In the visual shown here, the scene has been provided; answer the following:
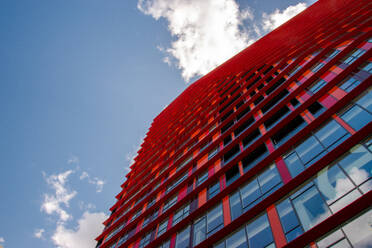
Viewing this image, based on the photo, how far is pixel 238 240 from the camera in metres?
13.9

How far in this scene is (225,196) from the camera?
57.5 ft

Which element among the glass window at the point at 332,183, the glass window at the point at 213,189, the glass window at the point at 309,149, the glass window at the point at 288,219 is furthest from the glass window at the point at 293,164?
the glass window at the point at 213,189

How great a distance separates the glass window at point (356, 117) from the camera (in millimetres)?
13016

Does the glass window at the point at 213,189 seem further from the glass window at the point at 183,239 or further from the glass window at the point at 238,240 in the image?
the glass window at the point at 238,240

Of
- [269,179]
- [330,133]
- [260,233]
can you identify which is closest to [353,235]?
[260,233]

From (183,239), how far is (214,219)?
9.56ft

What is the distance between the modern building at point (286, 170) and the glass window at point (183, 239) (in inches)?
3.3

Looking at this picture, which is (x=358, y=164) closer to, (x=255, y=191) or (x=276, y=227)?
(x=276, y=227)

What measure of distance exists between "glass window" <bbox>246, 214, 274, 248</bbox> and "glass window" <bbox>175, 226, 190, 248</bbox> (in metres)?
5.29

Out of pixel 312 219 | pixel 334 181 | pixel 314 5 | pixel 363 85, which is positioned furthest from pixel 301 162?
pixel 314 5

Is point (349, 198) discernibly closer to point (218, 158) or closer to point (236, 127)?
point (218, 158)

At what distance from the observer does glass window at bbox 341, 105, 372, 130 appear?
1302 centimetres

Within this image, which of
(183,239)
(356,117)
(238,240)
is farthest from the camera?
(183,239)

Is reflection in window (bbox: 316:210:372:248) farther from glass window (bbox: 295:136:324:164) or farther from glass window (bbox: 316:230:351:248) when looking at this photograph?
glass window (bbox: 295:136:324:164)
